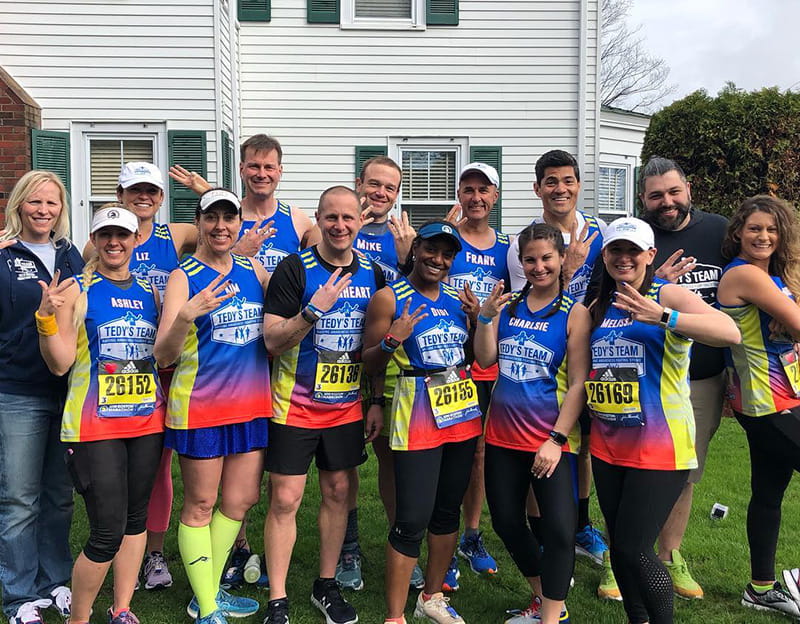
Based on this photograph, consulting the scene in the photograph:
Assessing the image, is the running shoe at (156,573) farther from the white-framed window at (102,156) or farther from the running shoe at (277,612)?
the white-framed window at (102,156)

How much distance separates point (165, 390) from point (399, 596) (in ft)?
5.54

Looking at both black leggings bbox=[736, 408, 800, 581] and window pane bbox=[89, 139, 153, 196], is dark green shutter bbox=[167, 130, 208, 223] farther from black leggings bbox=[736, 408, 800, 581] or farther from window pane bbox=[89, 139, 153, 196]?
black leggings bbox=[736, 408, 800, 581]

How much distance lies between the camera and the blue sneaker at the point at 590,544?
4621mm

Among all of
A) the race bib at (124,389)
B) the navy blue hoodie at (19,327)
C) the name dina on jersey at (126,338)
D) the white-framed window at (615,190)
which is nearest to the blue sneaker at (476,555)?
the race bib at (124,389)

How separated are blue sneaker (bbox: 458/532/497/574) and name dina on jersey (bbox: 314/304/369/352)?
1.78m

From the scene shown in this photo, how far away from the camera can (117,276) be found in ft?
11.2

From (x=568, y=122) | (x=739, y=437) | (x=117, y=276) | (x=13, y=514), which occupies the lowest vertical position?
(x=739, y=437)

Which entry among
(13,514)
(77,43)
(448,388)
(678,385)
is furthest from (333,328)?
(77,43)

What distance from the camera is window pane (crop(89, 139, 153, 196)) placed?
915cm

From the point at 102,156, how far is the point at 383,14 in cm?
433

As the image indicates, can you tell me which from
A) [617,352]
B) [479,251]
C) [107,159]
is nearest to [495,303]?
[617,352]

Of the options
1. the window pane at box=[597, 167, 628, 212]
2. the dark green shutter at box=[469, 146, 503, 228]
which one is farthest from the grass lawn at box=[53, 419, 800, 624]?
the window pane at box=[597, 167, 628, 212]

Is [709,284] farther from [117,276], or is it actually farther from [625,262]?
[117,276]

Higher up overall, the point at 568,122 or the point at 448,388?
the point at 568,122
